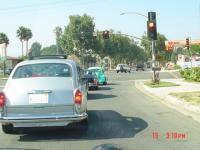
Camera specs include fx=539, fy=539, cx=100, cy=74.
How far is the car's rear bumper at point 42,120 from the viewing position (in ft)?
35.6

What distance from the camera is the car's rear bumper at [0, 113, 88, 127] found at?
35.6 feet

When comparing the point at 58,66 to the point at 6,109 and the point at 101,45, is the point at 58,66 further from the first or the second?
the point at 101,45

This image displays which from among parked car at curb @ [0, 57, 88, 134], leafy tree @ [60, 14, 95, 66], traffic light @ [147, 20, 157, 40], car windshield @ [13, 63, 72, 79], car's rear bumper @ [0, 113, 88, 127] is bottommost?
car's rear bumper @ [0, 113, 88, 127]

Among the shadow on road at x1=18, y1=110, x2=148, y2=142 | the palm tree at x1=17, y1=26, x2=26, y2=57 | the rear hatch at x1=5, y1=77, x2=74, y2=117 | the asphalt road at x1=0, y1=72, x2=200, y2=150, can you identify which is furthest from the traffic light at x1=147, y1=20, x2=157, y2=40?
the palm tree at x1=17, y1=26, x2=26, y2=57

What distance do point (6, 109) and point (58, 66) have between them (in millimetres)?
1699

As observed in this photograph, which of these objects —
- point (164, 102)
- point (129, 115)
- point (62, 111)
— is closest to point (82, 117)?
point (62, 111)

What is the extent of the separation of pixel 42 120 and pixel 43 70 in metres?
1.51

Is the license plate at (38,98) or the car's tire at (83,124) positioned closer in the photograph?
the license plate at (38,98)

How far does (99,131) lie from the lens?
12109 mm

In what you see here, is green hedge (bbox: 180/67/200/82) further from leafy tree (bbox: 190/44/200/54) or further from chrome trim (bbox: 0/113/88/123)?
leafy tree (bbox: 190/44/200/54)

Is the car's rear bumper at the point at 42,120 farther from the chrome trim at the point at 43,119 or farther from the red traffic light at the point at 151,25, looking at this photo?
the red traffic light at the point at 151,25

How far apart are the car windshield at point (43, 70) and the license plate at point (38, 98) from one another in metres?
0.85

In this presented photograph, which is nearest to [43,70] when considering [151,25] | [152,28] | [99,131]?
[99,131]
